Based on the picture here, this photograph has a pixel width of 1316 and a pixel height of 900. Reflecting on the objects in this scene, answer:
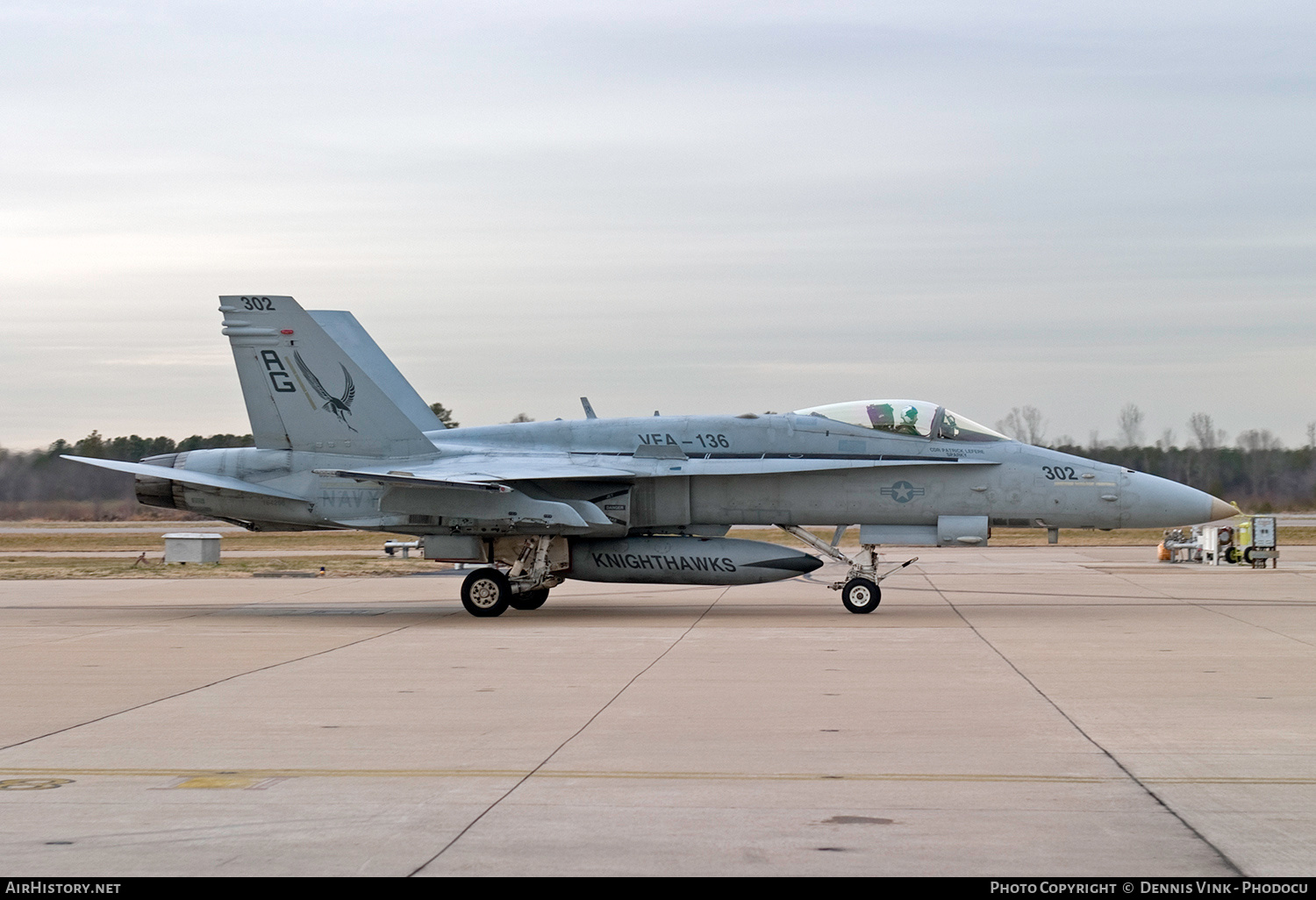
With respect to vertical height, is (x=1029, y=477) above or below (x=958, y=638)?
above

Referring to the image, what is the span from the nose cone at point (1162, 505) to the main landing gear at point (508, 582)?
823 centimetres

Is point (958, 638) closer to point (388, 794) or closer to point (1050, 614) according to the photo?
point (1050, 614)

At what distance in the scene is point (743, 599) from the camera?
20.4m

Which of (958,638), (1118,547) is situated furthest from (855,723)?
(1118,547)

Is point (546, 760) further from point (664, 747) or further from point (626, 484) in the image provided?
point (626, 484)

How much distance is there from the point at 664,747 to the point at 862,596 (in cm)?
970

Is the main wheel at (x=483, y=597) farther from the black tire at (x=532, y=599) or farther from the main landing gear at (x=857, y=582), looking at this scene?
the main landing gear at (x=857, y=582)

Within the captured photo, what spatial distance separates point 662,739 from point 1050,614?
10297 millimetres

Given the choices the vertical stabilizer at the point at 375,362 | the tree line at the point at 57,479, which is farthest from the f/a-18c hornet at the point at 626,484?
the tree line at the point at 57,479

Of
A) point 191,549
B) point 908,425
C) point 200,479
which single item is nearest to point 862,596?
point 908,425

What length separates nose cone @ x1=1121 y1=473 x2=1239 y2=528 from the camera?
54.0 ft

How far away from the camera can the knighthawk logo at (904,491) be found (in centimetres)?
1684

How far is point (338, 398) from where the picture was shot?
17.5m

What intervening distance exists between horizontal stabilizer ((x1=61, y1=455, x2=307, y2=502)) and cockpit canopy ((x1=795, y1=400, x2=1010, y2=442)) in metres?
7.87
